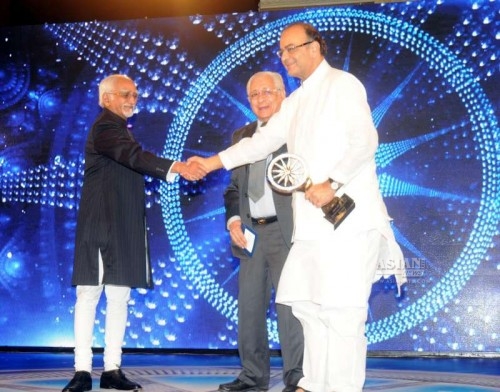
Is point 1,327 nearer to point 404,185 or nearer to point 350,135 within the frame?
point 404,185

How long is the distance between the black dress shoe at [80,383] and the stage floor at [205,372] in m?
0.11

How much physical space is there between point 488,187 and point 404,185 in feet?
1.76

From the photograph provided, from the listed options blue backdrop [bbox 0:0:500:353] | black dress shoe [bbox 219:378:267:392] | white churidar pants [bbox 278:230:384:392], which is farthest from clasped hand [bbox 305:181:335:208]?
blue backdrop [bbox 0:0:500:353]

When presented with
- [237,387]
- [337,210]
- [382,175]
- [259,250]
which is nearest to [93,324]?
[237,387]

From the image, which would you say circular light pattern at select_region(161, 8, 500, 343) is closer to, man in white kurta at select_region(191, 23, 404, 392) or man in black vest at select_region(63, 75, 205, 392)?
man in black vest at select_region(63, 75, 205, 392)

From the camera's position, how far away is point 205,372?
462 centimetres

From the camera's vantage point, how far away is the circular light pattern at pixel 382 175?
17.2 ft

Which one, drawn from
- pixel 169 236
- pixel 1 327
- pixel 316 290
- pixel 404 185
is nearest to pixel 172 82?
pixel 169 236

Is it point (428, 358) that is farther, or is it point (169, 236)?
point (169, 236)

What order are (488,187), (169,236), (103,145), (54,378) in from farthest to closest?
(169,236), (488,187), (54,378), (103,145)

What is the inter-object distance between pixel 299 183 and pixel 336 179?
0.14 meters

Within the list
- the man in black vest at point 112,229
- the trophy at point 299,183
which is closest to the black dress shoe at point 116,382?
the man in black vest at point 112,229

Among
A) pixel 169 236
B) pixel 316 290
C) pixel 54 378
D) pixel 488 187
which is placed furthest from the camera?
pixel 169 236

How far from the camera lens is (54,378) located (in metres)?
4.36
